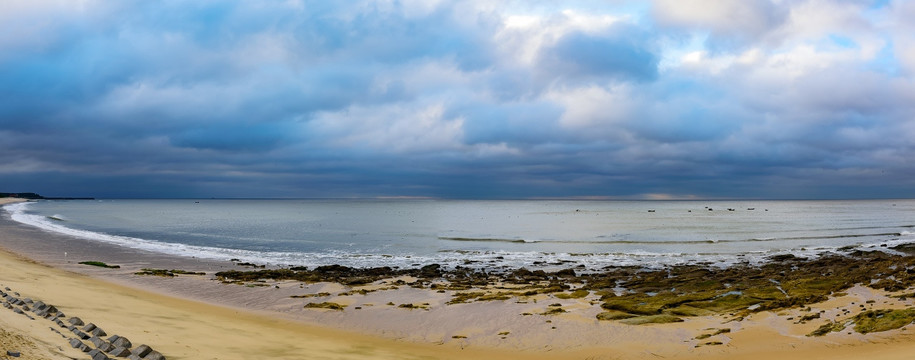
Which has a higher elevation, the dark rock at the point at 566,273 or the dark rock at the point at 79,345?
the dark rock at the point at 79,345

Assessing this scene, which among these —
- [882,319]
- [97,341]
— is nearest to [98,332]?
[97,341]

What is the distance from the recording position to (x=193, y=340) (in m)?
11.1

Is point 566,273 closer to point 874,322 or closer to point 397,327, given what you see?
point 397,327

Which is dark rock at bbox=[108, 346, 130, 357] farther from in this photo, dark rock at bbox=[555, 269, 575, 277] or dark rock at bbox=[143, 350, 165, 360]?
dark rock at bbox=[555, 269, 575, 277]

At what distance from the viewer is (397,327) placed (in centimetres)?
1533

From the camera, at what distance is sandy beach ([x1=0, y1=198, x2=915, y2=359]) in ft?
35.4

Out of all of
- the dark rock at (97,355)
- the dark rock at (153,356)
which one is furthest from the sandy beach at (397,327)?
the dark rock at (153,356)

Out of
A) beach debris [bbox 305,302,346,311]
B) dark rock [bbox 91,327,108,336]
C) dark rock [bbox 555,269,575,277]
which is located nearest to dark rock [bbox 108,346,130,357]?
dark rock [bbox 91,327,108,336]

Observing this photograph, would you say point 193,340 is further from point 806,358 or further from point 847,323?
point 847,323

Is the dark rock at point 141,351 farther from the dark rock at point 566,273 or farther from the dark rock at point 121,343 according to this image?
the dark rock at point 566,273

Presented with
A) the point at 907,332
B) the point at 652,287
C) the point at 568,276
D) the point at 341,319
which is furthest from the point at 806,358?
the point at 568,276

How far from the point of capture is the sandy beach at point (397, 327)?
1080 cm

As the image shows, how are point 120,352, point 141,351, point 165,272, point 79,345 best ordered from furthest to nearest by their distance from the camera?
point 165,272 < point 79,345 < point 141,351 < point 120,352

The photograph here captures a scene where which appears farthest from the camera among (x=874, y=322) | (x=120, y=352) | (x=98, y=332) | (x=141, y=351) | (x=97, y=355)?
(x=874, y=322)
